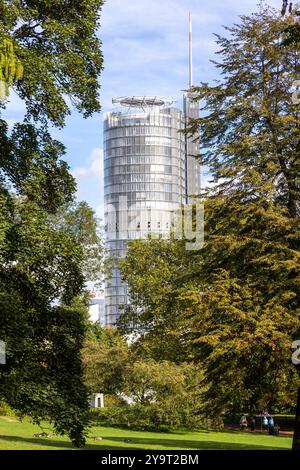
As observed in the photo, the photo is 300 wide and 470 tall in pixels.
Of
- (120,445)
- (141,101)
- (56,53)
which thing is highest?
(141,101)

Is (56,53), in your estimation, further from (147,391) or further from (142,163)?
(142,163)

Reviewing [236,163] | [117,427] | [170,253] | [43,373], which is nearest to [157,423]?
[117,427]

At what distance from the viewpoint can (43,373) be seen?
17.0m

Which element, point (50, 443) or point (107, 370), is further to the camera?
point (107, 370)

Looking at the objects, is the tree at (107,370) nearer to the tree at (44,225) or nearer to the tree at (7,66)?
the tree at (44,225)

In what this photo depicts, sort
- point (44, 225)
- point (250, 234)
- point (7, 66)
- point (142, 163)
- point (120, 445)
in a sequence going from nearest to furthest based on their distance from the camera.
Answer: point (7, 66) < point (44, 225) < point (250, 234) < point (120, 445) < point (142, 163)

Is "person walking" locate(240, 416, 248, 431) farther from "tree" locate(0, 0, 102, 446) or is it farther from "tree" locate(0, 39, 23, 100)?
"tree" locate(0, 39, 23, 100)

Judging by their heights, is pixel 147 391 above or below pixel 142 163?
below

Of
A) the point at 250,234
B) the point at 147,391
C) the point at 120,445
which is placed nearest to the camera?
the point at 250,234

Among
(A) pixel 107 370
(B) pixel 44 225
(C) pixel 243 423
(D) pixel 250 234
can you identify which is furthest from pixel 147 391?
(B) pixel 44 225

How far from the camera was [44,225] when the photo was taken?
16.7 m

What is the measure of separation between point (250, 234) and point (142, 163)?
168m

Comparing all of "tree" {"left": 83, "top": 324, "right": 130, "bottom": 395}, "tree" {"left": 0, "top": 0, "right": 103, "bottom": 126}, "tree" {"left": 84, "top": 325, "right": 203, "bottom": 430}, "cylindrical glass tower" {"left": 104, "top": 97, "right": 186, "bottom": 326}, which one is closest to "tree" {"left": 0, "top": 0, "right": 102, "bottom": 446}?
"tree" {"left": 0, "top": 0, "right": 103, "bottom": 126}
